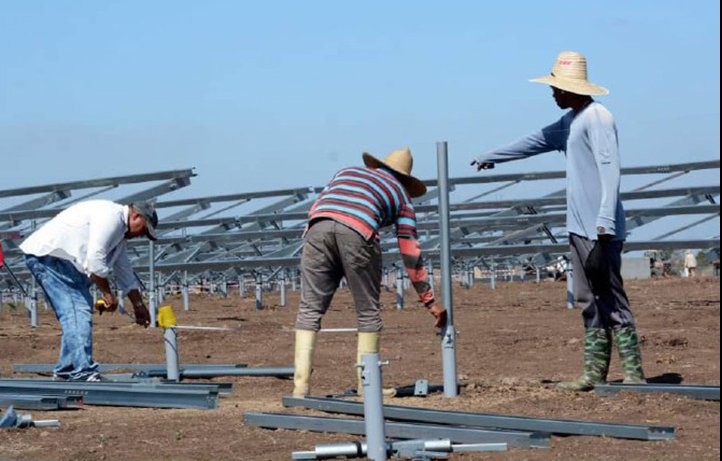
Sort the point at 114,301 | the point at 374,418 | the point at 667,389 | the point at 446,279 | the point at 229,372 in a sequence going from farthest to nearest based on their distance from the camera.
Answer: the point at 229,372 → the point at 114,301 → the point at 446,279 → the point at 667,389 → the point at 374,418

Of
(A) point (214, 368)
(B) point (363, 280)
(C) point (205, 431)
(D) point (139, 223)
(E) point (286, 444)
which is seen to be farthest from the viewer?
(A) point (214, 368)

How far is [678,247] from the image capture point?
15.9 metres

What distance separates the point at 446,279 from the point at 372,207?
2.28 ft

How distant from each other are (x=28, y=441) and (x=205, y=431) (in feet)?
2.51

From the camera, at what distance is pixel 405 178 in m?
7.09

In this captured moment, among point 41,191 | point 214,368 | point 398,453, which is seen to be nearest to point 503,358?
point 214,368

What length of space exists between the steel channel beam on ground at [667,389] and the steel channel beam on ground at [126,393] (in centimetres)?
203

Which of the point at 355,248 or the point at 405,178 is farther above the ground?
the point at 405,178

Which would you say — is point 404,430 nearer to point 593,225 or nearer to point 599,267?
point 599,267

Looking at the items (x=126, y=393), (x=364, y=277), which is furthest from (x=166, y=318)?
(x=364, y=277)

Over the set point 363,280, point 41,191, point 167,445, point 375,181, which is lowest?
point 167,445

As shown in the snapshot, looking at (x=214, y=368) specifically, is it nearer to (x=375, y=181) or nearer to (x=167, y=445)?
(x=375, y=181)

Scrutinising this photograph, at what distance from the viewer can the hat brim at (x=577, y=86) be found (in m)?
6.89

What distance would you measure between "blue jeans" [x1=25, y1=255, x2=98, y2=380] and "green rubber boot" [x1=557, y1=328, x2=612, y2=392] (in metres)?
3.03
